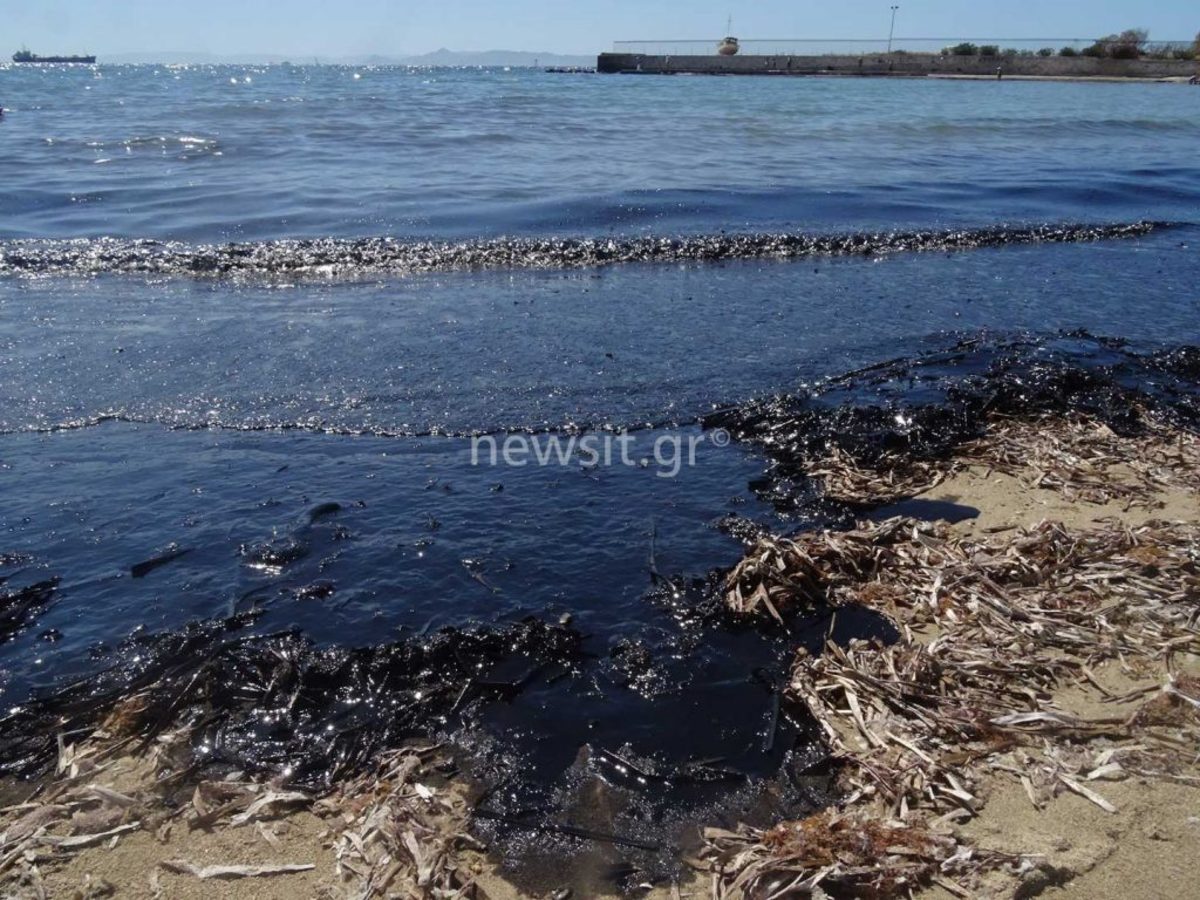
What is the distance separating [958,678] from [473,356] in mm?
5840

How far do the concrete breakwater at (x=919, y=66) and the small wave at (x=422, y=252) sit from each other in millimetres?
72443

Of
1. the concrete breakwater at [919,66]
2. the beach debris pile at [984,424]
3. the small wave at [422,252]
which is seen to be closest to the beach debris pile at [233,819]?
the beach debris pile at [984,424]

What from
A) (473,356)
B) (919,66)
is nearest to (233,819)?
(473,356)

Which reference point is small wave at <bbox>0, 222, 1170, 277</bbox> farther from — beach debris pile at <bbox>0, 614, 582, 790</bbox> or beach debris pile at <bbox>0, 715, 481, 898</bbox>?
beach debris pile at <bbox>0, 715, 481, 898</bbox>

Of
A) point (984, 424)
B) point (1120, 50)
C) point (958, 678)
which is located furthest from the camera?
point (1120, 50)

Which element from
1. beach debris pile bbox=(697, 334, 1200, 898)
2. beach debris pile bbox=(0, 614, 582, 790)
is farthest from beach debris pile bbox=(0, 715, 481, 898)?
beach debris pile bbox=(697, 334, 1200, 898)

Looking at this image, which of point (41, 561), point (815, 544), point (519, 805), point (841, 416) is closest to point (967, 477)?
point (841, 416)

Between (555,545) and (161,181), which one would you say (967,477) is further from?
(161,181)

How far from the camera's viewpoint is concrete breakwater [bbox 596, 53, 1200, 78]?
72.4 metres

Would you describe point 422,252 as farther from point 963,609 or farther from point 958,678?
point 958,678

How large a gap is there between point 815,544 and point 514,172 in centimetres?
1730

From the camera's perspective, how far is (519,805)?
3.35 m

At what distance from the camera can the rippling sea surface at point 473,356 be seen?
4.46 metres

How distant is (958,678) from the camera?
3.88 m
